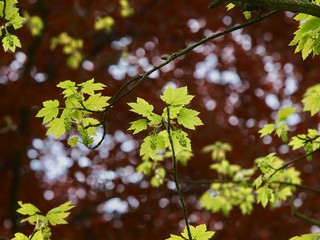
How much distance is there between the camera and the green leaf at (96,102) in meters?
1.75

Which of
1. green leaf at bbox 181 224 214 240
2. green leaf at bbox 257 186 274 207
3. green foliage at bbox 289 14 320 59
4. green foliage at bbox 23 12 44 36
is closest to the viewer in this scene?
green foliage at bbox 289 14 320 59

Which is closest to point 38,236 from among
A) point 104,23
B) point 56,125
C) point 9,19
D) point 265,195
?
point 56,125

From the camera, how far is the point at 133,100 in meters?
5.68

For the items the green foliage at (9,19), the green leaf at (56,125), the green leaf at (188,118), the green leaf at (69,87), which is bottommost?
the green leaf at (188,118)

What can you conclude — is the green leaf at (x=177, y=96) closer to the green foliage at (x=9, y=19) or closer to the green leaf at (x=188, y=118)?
the green leaf at (x=188, y=118)

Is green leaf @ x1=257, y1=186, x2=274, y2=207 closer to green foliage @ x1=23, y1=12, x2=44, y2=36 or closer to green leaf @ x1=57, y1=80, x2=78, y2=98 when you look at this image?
green leaf @ x1=57, y1=80, x2=78, y2=98

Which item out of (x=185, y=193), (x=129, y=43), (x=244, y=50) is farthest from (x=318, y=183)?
(x=129, y=43)

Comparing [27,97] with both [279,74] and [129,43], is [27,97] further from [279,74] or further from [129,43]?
[279,74]

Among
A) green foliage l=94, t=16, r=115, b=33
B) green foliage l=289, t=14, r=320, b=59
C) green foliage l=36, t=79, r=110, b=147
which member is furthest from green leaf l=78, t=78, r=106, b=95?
green foliage l=94, t=16, r=115, b=33

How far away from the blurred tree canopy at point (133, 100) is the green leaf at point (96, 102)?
3.13 meters

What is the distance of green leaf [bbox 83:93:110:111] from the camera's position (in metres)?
1.75

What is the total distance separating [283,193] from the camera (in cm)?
302

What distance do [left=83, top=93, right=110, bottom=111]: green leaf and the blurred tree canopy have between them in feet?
10.3

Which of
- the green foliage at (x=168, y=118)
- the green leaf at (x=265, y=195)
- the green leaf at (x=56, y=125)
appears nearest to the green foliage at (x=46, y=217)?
the green leaf at (x=56, y=125)
